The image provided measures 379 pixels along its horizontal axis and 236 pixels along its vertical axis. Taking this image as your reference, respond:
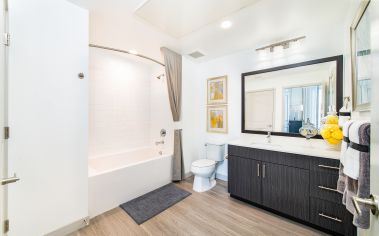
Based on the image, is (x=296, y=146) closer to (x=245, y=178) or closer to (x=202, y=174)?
(x=245, y=178)

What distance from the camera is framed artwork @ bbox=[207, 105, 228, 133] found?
295cm

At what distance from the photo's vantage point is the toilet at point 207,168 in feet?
8.34

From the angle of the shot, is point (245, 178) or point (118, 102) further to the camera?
point (118, 102)

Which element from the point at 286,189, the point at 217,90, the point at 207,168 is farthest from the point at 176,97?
the point at 286,189

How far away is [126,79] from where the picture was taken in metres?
3.26

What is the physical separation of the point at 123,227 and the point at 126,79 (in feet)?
8.73

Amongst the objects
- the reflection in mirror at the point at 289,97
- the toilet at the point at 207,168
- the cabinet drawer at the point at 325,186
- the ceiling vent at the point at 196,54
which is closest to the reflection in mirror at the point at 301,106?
the reflection in mirror at the point at 289,97

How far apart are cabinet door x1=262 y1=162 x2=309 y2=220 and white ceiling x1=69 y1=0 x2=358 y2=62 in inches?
68.4

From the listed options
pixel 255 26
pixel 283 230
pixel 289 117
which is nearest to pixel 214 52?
pixel 255 26

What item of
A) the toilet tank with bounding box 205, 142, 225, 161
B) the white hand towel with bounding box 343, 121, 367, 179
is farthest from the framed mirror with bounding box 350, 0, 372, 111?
the toilet tank with bounding box 205, 142, 225, 161

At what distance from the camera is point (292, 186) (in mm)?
1785

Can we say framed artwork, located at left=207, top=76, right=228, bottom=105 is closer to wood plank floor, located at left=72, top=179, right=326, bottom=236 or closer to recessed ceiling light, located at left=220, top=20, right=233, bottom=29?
recessed ceiling light, located at left=220, top=20, right=233, bottom=29

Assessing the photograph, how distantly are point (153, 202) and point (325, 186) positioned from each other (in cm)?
211

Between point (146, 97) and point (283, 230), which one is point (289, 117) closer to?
point (283, 230)
